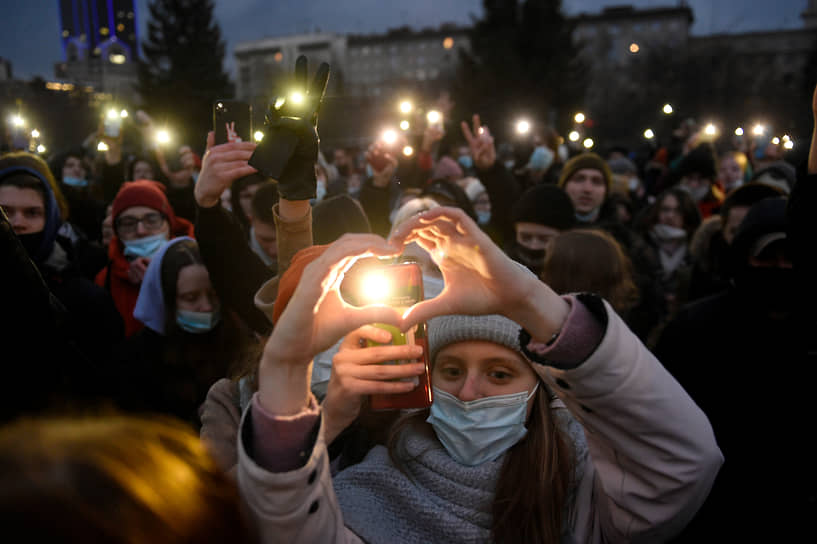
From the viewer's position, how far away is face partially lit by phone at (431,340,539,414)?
1787 millimetres

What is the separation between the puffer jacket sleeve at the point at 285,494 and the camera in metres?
1.15

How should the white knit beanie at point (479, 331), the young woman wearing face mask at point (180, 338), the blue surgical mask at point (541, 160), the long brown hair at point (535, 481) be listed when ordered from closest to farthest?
the long brown hair at point (535, 481), the white knit beanie at point (479, 331), the young woman wearing face mask at point (180, 338), the blue surgical mask at point (541, 160)

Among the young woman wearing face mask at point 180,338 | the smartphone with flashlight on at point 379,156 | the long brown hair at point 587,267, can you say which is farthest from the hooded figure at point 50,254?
the long brown hair at point 587,267

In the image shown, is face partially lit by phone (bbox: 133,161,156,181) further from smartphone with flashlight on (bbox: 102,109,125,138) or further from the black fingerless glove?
the black fingerless glove

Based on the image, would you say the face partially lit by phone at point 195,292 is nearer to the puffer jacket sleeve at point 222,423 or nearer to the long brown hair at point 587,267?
the puffer jacket sleeve at point 222,423

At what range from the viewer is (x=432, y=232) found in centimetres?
130

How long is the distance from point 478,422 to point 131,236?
10.1ft

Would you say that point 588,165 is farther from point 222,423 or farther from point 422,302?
point 422,302

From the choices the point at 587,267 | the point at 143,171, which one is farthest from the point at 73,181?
the point at 587,267

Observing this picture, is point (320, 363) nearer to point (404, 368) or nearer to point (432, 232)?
point (404, 368)

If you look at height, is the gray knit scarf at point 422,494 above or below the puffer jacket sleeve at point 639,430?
below

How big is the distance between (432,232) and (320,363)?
2.89 ft

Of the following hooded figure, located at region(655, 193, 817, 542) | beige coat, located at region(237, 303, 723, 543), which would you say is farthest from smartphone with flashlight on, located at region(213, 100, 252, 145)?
hooded figure, located at region(655, 193, 817, 542)

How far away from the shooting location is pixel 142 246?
3.83 m
